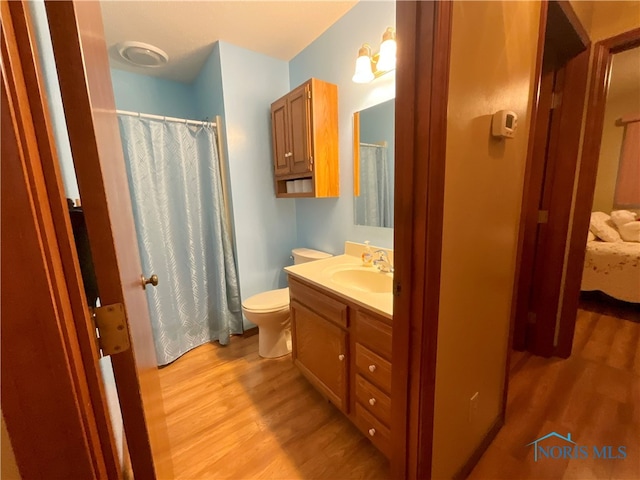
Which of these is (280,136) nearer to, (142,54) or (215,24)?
(215,24)

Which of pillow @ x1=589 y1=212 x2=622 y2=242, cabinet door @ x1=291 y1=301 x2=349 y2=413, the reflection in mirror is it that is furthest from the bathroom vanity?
the reflection in mirror

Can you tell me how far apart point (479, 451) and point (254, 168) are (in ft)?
7.61

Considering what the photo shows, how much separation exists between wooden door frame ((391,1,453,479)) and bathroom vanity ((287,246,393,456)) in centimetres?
18

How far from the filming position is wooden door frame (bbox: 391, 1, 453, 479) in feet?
2.28

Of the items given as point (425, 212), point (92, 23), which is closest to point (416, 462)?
point (425, 212)

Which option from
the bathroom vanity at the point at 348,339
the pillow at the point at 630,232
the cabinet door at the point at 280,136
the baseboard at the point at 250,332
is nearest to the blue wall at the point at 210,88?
the cabinet door at the point at 280,136

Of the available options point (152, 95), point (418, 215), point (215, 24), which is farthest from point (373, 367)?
point (152, 95)

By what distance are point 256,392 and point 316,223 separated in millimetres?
1354

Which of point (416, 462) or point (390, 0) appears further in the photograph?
point (390, 0)

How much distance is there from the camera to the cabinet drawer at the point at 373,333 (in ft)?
3.47

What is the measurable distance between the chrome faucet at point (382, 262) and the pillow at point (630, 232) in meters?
3.30

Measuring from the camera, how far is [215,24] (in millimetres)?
1820

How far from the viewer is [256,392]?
1.73m

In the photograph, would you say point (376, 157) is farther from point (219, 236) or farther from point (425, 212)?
point (219, 236)
